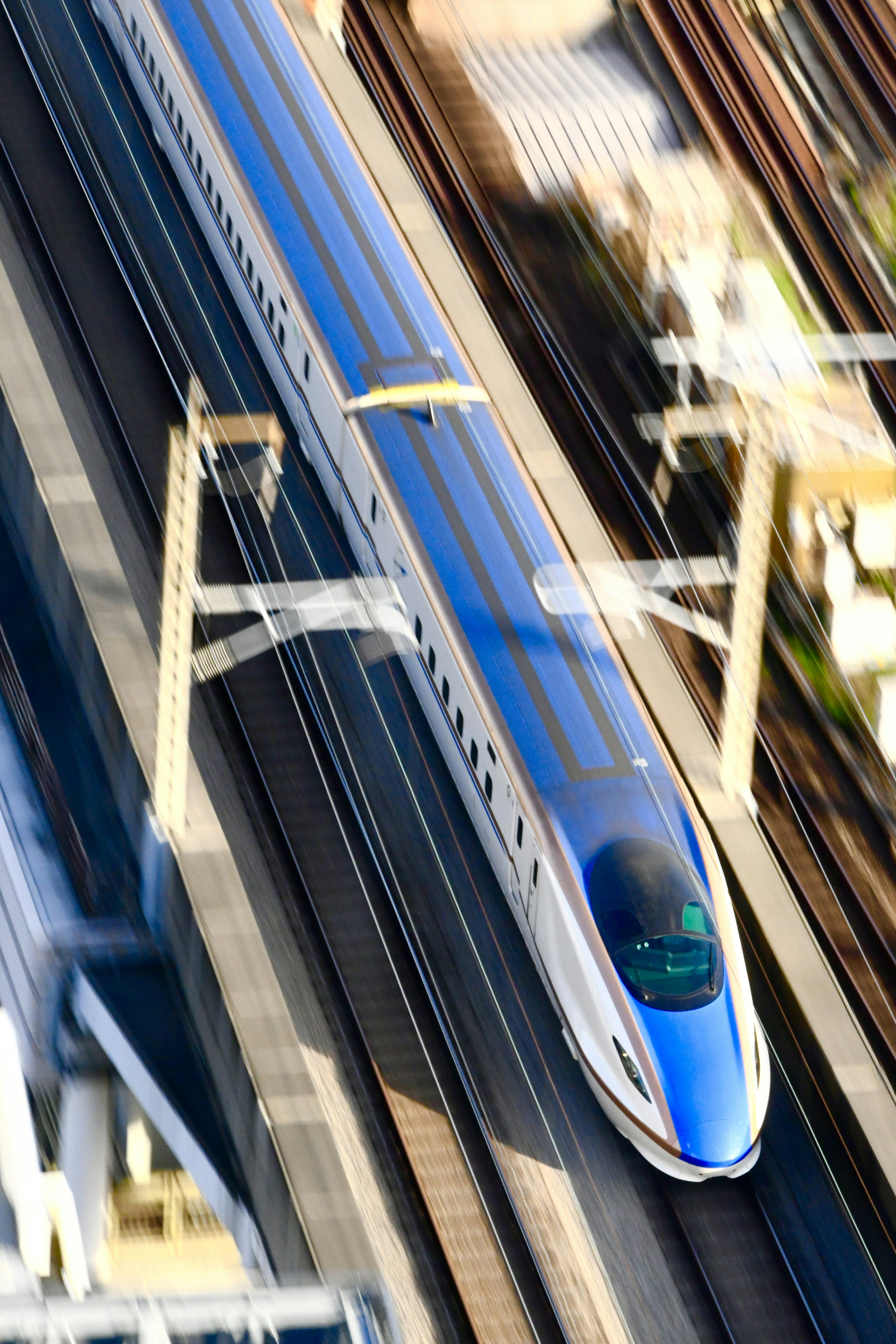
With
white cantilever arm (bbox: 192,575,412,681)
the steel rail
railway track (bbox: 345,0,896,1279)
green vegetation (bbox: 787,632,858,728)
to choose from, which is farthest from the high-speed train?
green vegetation (bbox: 787,632,858,728)

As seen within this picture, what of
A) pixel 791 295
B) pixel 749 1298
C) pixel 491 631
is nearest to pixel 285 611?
pixel 491 631

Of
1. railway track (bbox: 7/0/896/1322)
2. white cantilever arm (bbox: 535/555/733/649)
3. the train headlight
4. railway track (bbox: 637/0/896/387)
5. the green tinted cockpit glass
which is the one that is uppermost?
railway track (bbox: 637/0/896/387)

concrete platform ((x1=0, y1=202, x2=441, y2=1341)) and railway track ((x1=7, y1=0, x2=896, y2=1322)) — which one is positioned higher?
concrete platform ((x1=0, y1=202, x2=441, y2=1341))

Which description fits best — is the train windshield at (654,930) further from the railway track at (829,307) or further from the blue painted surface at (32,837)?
the blue painted surface at (32,837)

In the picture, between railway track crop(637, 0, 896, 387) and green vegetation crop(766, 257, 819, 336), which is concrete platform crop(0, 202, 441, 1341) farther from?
railway track crop(637, 0, 896, 387)

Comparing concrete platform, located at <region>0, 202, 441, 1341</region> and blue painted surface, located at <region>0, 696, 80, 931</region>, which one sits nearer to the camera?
concrete platform, located at <region>0, 202, 441, 1341</region>

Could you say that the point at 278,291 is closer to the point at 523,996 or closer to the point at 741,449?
the point at 741,449

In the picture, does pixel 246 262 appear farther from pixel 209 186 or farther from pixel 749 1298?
pixel 749 1298

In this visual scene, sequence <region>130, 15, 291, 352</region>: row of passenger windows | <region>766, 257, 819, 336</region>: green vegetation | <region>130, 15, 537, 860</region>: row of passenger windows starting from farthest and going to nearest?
<region>766, 257, 819, 336</region>: green vegetation
<region>130, 15, 291, 352</region>: row of passenger windows
<region>130, 15, 537, 860</region>: row of passenger windows
